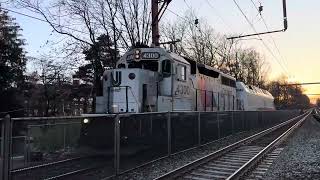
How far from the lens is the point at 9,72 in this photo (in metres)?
40.9

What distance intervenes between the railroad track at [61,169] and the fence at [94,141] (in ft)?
0.06

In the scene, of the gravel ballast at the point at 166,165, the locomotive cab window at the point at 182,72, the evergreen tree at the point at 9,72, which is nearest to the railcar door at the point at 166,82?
the locomotive cab window at the point at 182,72

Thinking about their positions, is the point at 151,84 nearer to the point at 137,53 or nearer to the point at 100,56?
the point at 137,53

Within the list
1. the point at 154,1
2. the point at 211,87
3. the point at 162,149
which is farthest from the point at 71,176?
the point at 154,1

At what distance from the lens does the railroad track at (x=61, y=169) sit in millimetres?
8648

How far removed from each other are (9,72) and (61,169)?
109 ft

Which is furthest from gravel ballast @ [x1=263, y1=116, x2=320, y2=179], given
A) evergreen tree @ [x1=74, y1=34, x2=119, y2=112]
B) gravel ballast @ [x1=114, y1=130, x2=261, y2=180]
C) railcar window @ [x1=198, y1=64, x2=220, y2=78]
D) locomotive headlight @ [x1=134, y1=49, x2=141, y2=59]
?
evergreen tree @ [x1=74, y1=34, x2=119, y2=112]

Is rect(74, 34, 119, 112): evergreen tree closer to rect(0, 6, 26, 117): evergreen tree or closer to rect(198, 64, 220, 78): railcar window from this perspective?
rect(0, 6, 26, 117): evergreen tree

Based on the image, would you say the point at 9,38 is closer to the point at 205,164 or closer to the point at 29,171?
the point at 205,164

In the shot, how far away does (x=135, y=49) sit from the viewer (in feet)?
61.7

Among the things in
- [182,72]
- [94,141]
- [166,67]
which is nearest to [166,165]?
[94,141]

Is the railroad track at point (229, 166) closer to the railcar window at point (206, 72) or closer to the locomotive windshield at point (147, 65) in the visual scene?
the locomotive windshield at point (147, 65)

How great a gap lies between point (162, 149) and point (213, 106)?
10724mm

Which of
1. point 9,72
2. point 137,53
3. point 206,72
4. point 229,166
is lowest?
point 229,166
